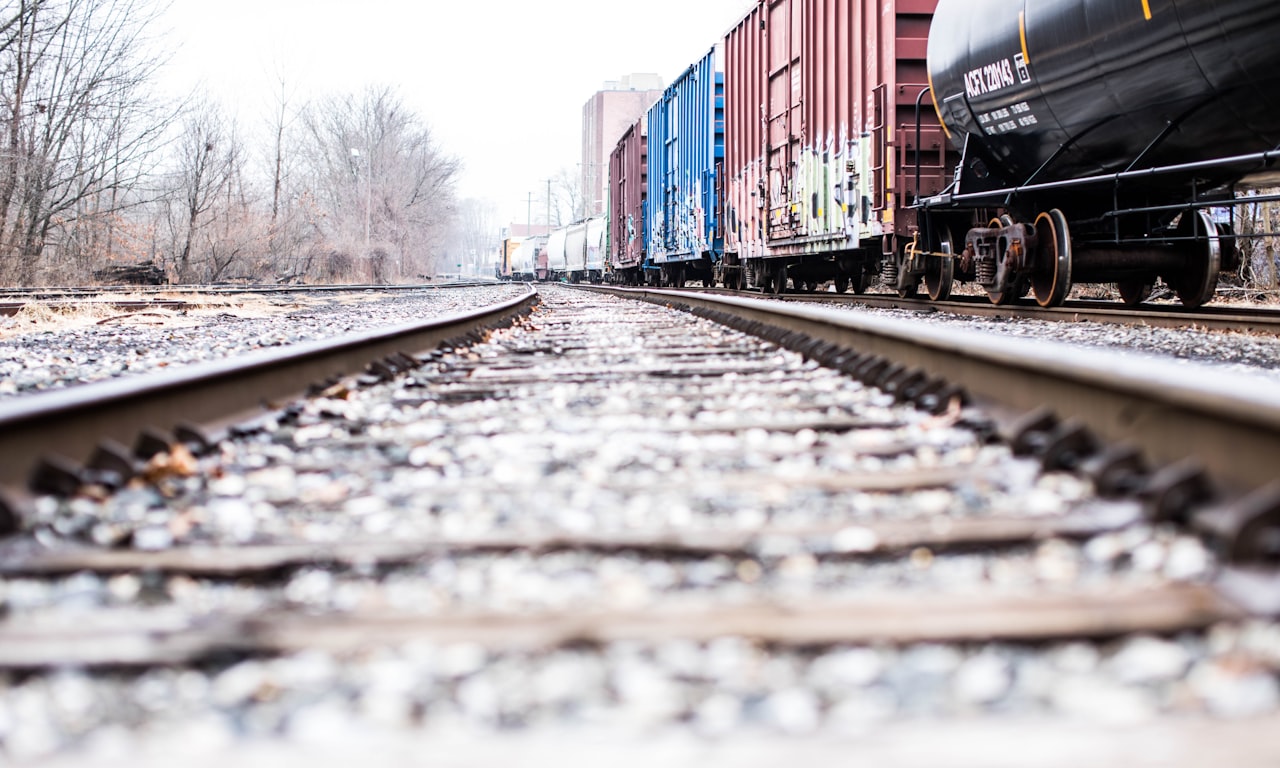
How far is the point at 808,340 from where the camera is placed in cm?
536

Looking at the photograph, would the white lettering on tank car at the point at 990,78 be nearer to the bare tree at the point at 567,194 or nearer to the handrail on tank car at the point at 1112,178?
the handrail on tank car at the point at 1112,178

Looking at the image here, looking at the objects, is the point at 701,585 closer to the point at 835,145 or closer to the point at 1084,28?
the point at 1084,28

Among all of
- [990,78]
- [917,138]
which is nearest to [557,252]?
[917,138]

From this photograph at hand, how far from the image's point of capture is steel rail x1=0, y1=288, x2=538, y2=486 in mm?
2324

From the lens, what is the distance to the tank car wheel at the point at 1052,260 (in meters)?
8.80

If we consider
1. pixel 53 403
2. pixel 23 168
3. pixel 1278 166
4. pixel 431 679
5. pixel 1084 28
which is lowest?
pixel 431 679

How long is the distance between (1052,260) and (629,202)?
20.9m

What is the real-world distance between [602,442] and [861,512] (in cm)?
104

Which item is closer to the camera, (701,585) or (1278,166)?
(701,585)

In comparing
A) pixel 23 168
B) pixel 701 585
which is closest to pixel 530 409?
pixel 701 585

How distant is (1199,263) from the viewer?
9078 millimetres

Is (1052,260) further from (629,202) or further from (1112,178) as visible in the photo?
(629,202)

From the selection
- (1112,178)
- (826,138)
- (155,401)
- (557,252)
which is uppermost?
(557,252)

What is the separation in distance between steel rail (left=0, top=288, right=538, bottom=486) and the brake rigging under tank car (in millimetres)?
5265
